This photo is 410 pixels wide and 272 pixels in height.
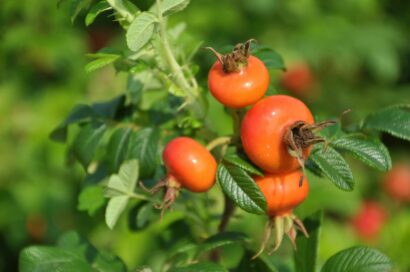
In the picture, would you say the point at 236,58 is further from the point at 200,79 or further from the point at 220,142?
the point at 200,79

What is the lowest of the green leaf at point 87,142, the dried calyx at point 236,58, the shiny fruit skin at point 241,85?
the green leaf at point 87,142

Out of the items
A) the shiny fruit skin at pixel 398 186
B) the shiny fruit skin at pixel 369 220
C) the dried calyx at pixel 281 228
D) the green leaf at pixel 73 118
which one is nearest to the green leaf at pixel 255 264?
the dried calyx at pixel 281 228

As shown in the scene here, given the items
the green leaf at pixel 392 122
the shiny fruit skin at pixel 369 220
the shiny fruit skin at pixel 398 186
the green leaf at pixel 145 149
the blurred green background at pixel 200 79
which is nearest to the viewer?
the green leaf at pixel 392 122

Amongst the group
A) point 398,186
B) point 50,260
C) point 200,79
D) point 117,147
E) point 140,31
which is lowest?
point 398,186

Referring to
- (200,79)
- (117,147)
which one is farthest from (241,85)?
(200,79)

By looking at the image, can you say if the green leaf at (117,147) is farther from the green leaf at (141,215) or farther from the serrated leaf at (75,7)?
the serrated leaf at (75,7)

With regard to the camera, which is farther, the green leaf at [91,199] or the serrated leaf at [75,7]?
the green leaf at [91,199]

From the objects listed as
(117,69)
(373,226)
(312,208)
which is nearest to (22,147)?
(312,208)
